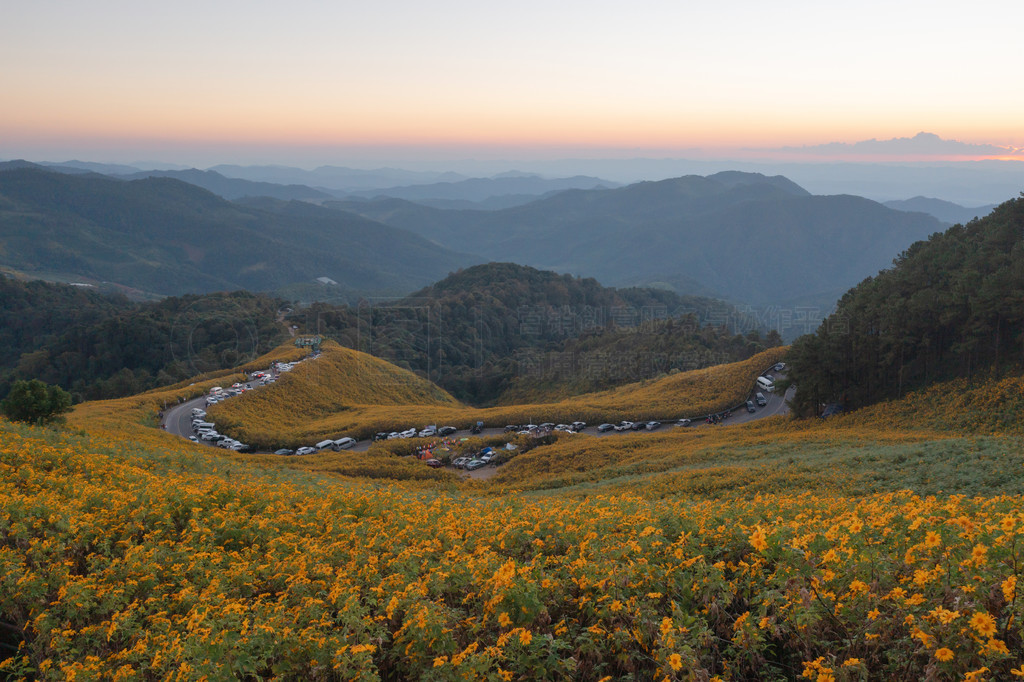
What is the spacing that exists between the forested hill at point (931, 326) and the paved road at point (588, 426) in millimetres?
5081

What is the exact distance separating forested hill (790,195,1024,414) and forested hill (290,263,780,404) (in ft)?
108

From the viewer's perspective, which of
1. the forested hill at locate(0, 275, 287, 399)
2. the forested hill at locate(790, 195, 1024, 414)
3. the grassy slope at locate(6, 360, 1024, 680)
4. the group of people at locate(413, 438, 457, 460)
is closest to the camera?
the grassy slope at locate(6, 360, 1024, 680)

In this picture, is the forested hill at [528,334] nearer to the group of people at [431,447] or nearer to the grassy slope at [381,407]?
the grassy slope at [381,407]

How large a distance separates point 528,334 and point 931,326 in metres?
98.8

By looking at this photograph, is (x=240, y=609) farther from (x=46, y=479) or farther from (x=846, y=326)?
(x=846, y=326)

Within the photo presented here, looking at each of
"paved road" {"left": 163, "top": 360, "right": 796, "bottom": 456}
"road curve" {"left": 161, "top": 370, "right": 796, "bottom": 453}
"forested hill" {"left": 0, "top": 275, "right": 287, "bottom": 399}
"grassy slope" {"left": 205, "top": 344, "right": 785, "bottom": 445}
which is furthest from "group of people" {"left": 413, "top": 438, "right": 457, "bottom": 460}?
"forested hill" {"left": 0, "top": 275, "right": 287, "bottom": 399}

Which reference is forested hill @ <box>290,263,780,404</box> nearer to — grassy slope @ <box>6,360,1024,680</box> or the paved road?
the paved road

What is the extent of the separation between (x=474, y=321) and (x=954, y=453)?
103084 millimetres

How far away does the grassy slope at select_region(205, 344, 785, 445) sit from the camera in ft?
132

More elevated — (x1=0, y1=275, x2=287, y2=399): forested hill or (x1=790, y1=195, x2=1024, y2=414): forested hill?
(x1=790, y1=195, x2=1024, y2=414): forested hill

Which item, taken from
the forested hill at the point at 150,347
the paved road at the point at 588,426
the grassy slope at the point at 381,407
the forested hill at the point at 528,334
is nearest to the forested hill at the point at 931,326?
the paved road at the point at 588,426

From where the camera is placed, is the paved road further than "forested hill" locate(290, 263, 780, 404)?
No

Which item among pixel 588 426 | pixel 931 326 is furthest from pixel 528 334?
pixel 931 326

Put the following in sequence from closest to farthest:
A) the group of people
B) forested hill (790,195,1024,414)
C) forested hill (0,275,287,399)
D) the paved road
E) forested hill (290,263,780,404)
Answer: forested hill (790,195,1024,414), the group of people, the paved road, forested hill (0,275,287,399), forested hill (290,263,780,404)
